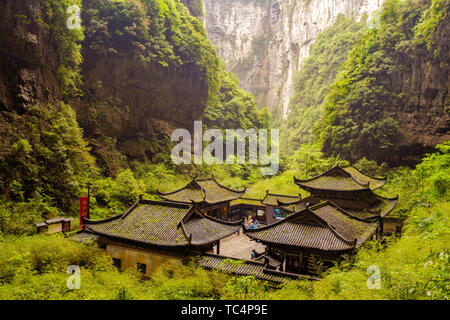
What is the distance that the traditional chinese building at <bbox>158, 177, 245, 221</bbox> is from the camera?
24078 millimetres

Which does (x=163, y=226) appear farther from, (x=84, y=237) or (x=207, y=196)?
(x=207, y=196)

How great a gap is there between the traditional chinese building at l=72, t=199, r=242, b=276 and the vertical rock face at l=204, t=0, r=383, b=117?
2642 inches

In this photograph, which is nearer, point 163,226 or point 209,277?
point 209,277

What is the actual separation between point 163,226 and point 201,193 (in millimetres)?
9738

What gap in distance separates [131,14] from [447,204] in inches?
1439

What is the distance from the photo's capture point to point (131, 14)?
35.1 meters

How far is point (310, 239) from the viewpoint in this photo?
Answer: 1298 cm

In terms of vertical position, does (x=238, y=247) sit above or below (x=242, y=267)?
below

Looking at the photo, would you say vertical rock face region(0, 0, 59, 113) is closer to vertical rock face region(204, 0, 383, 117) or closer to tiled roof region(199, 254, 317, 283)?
tiled roof region(199, 254, 317, 283)

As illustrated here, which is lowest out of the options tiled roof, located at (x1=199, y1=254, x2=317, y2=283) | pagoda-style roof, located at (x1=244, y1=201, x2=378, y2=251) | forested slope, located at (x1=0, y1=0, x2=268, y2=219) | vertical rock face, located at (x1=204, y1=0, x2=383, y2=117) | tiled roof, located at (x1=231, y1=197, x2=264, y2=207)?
tiled roof, located at (x1=231, y1=197, x2=264, y2=207)

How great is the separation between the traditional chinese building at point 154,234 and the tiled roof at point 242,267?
0.91 meters

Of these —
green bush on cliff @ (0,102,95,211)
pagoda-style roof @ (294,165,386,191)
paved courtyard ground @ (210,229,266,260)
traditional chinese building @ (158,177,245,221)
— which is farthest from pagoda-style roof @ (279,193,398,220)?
green bush on cliff @ (0,102,95,211)

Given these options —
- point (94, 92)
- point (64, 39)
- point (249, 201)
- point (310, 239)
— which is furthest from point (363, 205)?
point (94, 92)

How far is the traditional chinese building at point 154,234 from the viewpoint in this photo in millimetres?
13867
